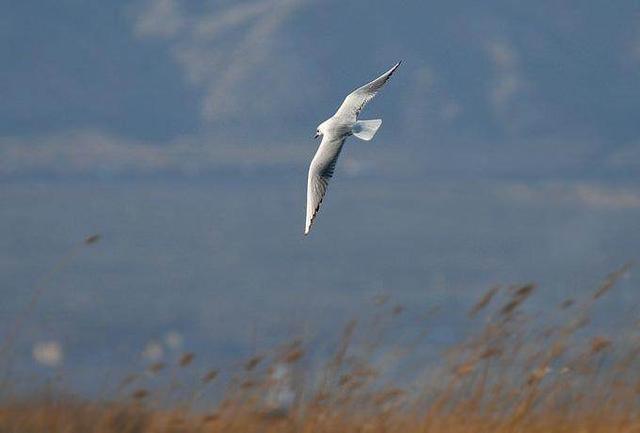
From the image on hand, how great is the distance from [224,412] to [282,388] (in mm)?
260

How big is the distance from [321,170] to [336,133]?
36cm

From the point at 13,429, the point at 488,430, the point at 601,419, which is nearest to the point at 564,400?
the point at 601,419

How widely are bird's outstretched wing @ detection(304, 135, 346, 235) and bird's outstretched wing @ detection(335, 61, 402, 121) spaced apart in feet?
0.86

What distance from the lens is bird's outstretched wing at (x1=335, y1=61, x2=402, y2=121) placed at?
21.5 ft

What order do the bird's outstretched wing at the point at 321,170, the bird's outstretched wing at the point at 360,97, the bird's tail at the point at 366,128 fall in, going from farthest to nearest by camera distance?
the bird's outstretched wing at the point at 360,97
the bird's tail at the point at 366,128
the bird's outstretched wing at the point at 321,170

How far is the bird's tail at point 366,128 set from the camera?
20.0 ft

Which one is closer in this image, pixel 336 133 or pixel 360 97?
pixel 336 133

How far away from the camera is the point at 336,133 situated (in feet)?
20.9

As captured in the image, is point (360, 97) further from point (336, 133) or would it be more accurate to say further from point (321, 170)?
point (321, 170)

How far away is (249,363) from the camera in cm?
417

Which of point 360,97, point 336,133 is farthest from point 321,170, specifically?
point 360,97

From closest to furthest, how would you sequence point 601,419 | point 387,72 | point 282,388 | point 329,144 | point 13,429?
point 13,429 < point 282,388 < point 601,419 < point 329,144 < point 387,72

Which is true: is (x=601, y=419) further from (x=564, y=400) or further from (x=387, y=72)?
(x=387, y=72)

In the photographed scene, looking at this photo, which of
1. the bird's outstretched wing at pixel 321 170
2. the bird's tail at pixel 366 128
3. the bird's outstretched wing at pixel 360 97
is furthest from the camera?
the bird's outstretched wing at pixel 360 97
